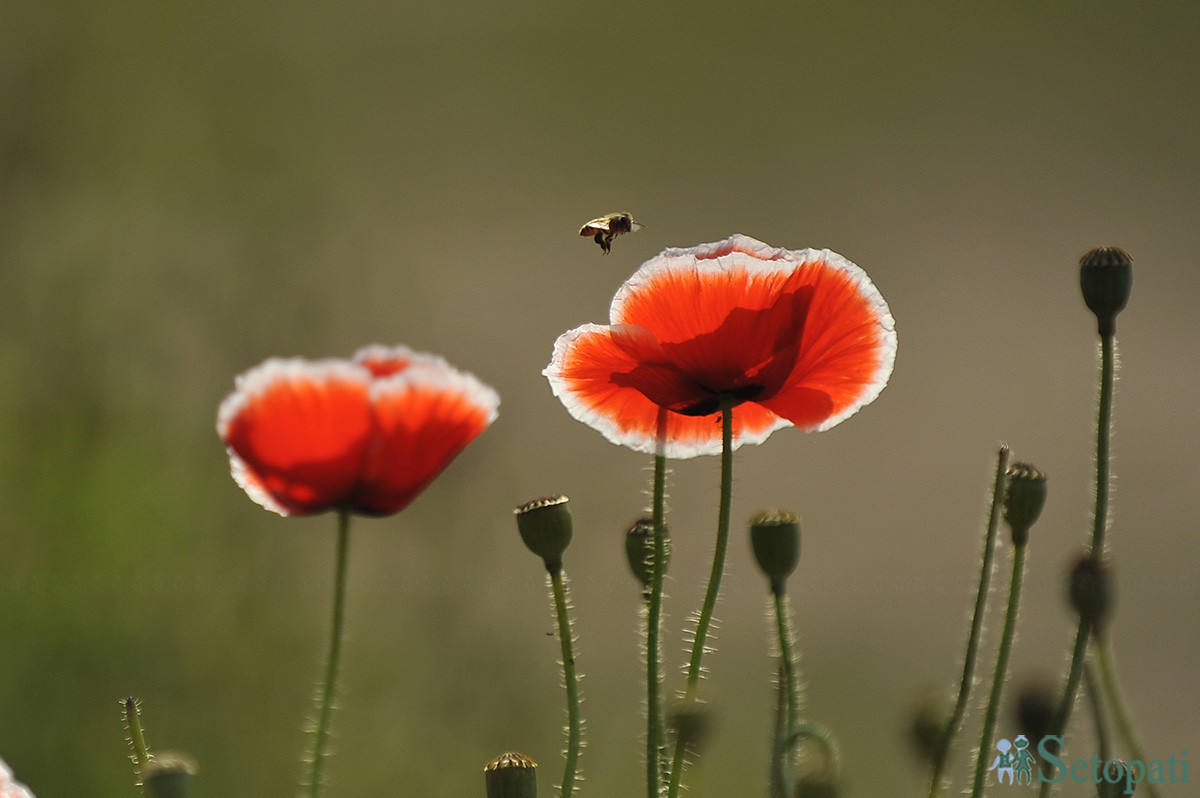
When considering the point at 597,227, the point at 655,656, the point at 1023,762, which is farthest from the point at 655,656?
the point at 597,227

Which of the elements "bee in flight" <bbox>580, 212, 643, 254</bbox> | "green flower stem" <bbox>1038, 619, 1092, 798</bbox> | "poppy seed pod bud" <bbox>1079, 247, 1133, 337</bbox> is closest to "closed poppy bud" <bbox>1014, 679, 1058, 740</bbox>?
"green flower stem" <bbox>1038, 619, 1092, 798</bbox>

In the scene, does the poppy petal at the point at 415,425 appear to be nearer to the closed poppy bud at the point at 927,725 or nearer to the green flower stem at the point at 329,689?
the green flower stem at the point at 329,689

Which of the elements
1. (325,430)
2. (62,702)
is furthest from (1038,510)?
(62,702)

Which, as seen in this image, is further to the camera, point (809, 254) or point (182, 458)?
point (182, 458)

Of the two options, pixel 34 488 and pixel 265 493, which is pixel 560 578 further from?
pixel 34 488

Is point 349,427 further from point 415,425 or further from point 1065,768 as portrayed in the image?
point 1065,768

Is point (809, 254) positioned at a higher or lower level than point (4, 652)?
higher
